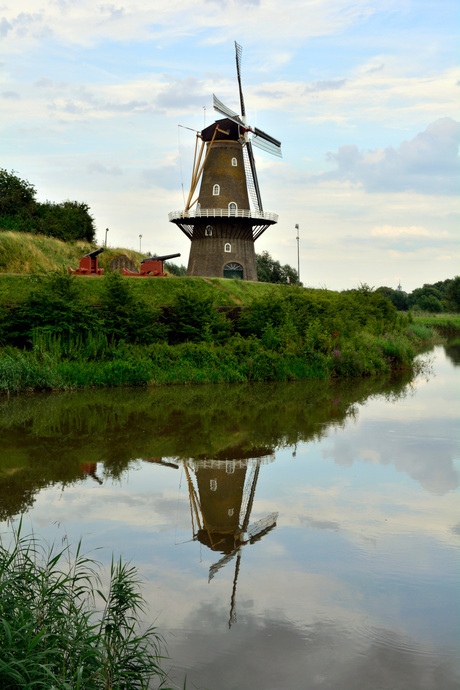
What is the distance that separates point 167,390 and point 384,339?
11.5 m

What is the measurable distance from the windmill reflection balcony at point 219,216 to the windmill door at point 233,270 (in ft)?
6.23

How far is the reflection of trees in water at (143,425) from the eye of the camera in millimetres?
9641

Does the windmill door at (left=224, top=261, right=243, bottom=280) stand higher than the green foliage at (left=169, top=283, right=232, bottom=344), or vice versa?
the windmill door at (left=224, top=261, right=243, bottom=280)

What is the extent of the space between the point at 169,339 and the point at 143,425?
9.24 m

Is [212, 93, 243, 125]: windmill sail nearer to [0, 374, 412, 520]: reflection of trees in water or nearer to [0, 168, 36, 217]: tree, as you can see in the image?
[0, 168, 36, 217]: tree

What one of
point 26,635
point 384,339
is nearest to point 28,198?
Result: point 384,339

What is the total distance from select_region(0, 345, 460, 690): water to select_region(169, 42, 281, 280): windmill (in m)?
20.8

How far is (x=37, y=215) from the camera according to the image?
35125 millimetres

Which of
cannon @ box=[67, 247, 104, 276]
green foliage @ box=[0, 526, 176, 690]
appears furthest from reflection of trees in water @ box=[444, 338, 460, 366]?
green foliage @ box=[0, 526, 176, 690]

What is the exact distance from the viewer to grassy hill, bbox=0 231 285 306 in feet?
73.6

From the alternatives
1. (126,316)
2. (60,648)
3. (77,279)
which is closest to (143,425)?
(126,316)

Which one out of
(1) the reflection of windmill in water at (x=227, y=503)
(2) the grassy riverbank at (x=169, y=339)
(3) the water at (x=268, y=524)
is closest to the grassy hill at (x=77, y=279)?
(2) the grassy riverbank at (x=169, y=339)

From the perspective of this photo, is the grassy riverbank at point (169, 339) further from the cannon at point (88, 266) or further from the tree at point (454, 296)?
the tree at point (454, 296)

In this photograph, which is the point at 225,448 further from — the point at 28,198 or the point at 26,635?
the point at 28,198
